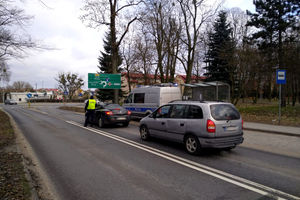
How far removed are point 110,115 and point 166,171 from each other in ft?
24.6

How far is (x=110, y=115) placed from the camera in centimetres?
1203

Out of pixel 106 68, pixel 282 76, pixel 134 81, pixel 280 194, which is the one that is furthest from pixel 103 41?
pixel 280 194

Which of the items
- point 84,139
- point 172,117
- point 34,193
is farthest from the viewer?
point 84,139

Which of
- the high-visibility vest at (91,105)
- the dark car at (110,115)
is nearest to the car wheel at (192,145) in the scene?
the dark car at (110,115)

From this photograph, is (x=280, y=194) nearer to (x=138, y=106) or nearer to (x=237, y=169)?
(x=237, y=169)

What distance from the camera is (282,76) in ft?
39.3

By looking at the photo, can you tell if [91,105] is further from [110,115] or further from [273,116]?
[273,116]

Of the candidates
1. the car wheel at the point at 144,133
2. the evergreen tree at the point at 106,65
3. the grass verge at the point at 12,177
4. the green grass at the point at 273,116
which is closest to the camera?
the grass verge at the point at 12,177

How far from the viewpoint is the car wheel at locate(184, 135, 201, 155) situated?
633 centimetres

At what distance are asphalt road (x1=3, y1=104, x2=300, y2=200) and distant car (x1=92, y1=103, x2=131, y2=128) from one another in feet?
13.2

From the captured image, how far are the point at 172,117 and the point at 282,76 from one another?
8.20 metres

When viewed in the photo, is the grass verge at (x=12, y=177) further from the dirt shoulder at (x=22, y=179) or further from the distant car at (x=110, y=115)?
the distant car at (x=110, y=115)

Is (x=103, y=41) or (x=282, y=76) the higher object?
(x=103, y=41)

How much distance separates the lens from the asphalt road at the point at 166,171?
3.91 m
